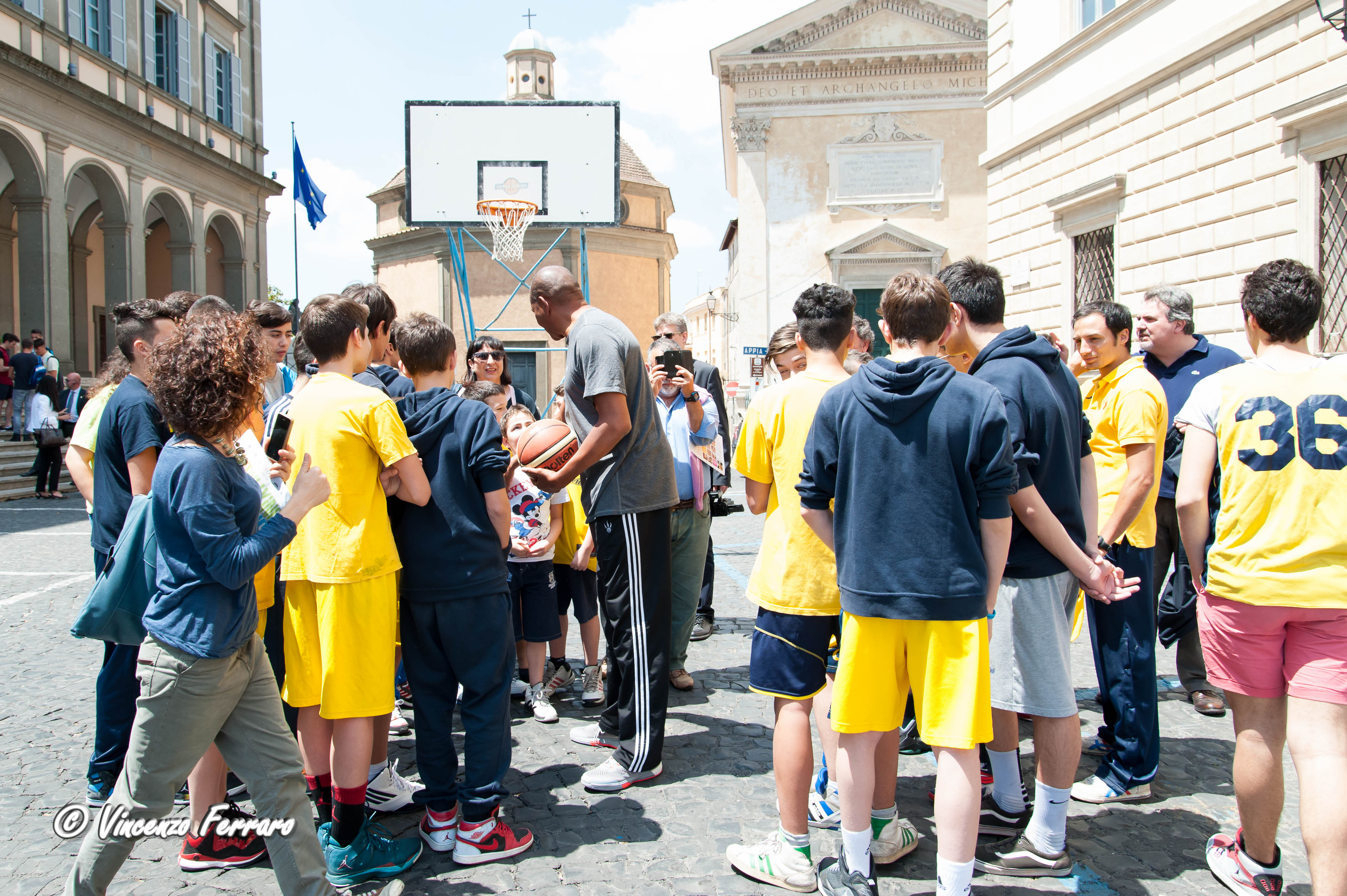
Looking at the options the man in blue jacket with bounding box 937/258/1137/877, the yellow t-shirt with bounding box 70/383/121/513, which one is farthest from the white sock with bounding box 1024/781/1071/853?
the yellow t-shirt with bounding box 70/383/121/513

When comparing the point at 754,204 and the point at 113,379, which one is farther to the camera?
the point at 754,204

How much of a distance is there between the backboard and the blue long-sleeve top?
1513 cm

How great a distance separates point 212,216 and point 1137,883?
2476cm

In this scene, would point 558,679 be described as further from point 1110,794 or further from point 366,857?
point 1110,794

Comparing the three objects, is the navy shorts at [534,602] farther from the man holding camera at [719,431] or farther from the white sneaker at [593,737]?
the man holding camera at [719,431]

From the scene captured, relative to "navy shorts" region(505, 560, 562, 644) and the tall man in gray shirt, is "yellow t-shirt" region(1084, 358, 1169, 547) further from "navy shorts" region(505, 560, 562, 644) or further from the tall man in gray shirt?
"navy shorts" region(505, 560, 562, 644)

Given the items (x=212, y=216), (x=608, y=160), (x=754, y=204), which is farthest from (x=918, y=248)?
(x=212, y=216)

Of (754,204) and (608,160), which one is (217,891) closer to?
(608,160)

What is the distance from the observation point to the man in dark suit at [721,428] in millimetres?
5410

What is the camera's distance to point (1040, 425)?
2.91 m

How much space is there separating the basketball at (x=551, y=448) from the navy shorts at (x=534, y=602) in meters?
1.04

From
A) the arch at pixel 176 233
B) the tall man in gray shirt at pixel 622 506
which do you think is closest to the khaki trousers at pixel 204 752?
the tall man in gray shirt at pixel 622 506

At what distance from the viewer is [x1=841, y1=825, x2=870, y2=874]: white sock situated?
257cm

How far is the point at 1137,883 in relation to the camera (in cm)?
280
